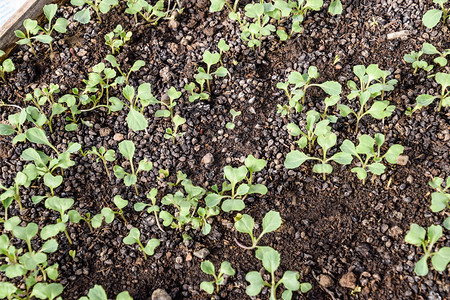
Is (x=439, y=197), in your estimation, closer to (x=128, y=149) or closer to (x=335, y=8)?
(x=335, y=8)

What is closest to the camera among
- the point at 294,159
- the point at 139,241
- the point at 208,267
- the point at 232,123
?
the point at 208,267

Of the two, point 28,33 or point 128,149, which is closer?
point 128,149

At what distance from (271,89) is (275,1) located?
0.44 m

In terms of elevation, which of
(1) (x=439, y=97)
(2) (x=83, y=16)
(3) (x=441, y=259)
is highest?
(2) (x=83, y=16)

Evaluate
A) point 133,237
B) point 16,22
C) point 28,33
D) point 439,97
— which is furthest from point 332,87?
point 16,22

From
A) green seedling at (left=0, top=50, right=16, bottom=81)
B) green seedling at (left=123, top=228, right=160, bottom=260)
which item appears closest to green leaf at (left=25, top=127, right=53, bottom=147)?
green seedling at (left=0, top=50, right=16, bottom=81)

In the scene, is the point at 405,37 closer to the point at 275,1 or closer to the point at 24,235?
the point at 275,1

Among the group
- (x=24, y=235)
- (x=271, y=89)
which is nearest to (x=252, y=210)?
(x=271, y=89)

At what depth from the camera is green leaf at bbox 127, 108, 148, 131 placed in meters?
2.00

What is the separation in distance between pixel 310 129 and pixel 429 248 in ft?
2.11

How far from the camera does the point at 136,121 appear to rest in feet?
6.62

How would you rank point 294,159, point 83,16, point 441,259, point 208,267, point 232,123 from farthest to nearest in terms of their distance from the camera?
point 83,16 < point 232,123 < point 294,159 < point 208,267 < point 441,259

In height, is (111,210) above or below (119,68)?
below

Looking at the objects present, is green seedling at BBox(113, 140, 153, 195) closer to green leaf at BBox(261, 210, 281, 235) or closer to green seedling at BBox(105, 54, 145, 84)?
green seedling at BBox(105, 54, 145, 84)
